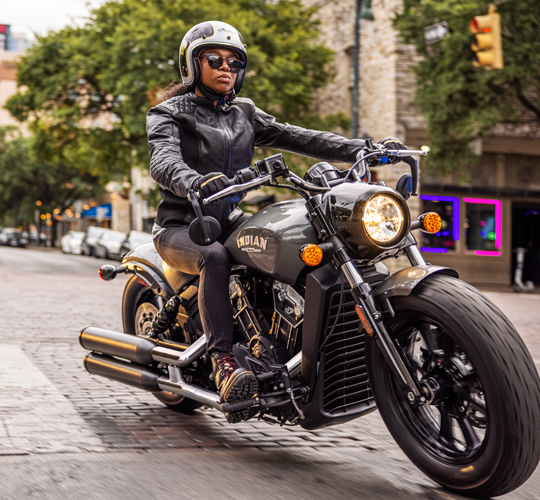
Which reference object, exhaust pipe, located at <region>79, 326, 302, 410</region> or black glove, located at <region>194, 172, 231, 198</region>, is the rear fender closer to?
exhaust pipe, located at <region>79, 326, 302, 410</region>

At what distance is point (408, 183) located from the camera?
3.42 meters

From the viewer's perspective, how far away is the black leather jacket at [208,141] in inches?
150

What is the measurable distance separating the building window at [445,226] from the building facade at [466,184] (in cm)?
3

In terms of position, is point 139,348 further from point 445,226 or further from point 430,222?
point 445,226

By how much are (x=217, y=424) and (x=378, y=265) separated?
4.92 feet

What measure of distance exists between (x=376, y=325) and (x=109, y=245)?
3268cm

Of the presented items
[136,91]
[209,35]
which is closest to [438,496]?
[209,35]

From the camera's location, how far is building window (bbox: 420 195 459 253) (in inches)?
917

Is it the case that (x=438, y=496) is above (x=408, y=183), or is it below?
below

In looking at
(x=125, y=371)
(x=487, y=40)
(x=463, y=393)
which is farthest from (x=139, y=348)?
(x=487, y=40)

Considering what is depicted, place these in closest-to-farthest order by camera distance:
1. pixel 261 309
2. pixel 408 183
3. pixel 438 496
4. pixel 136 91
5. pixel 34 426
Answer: pixel 438 496
pixel 408 183
pixel 261 309
pixel 34 426
pixel 136 91

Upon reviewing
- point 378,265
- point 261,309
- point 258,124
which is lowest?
point 261,309

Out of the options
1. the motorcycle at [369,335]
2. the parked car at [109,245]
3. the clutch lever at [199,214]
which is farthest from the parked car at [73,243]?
the clutch lever at [199,214]

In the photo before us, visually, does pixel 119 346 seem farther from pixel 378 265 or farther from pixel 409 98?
pixel 409 98
